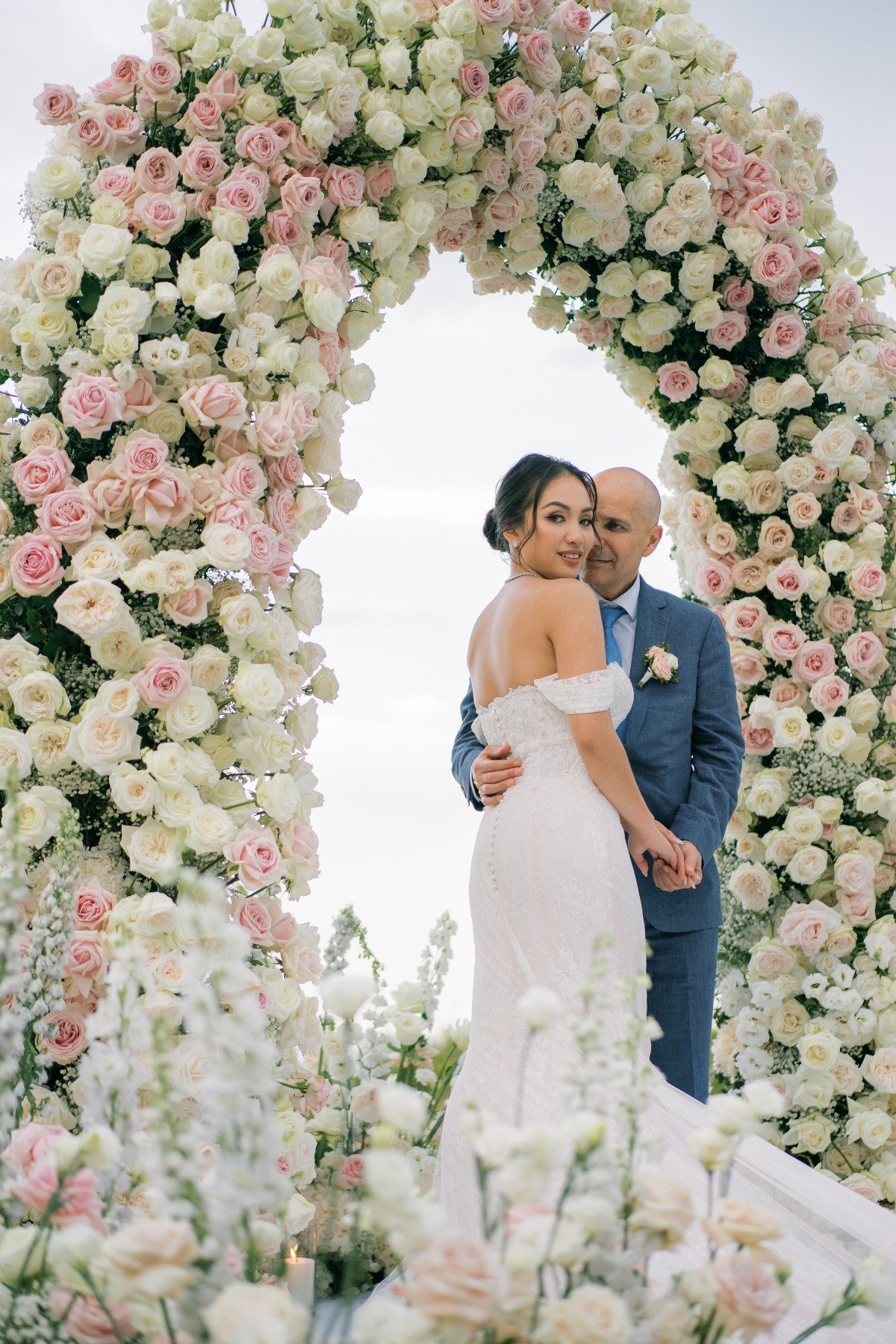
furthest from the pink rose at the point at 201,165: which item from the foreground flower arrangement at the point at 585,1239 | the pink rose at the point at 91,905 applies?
the foreground flower arrangement at the point at 585,1239

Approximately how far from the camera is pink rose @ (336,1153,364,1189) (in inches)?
57.8

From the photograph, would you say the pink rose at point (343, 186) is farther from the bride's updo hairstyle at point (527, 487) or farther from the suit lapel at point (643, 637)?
the suit lapel at point (643, 637)

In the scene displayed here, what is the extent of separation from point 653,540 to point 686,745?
776mm

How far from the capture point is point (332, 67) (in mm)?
3338

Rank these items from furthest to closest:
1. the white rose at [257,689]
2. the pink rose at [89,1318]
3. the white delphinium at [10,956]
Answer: the white rose at [257,689]
the white delphinium at [10,956]
the pink rose at [89,1318]

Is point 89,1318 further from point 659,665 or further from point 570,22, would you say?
point 570,22

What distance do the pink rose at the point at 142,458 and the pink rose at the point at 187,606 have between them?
30cm

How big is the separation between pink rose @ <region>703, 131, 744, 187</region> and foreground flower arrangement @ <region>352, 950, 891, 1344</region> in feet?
12.8

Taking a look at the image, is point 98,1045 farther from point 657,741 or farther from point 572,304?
point 572,304

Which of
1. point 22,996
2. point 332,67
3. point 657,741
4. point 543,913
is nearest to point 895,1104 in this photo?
point 657,741

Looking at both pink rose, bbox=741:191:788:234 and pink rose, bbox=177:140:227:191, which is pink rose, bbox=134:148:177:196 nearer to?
pink rose, bbox=177:140:227:191

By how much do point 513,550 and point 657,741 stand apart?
0.83m

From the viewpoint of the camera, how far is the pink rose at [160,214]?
3.14 m

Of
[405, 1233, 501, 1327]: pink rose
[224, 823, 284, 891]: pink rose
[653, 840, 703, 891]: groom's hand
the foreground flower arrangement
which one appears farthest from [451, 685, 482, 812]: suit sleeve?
[405, 1233, 501, 1327]: pink rose
